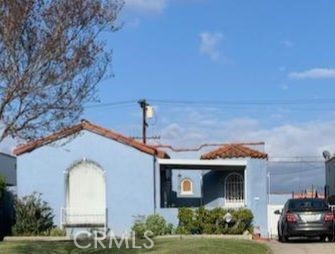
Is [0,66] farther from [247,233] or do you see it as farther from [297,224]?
[247,233]

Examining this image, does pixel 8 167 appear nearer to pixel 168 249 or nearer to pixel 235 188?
pixel 235 188

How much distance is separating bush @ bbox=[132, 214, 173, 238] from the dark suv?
5130mm

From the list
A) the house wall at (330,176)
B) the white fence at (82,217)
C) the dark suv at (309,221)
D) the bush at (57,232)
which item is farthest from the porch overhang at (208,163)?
the house wall at (330,176)

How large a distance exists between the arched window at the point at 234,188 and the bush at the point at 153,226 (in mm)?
5195

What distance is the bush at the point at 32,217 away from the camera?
89.4 feet

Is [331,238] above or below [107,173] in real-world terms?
below

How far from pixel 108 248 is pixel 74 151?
9.61 meters

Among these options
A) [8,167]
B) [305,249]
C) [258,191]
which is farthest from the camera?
[8,167]

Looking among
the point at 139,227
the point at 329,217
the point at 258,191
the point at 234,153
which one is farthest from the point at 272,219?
the point at 329,217

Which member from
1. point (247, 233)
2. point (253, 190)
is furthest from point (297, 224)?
point (253, 190)

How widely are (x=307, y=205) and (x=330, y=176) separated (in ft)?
53.3

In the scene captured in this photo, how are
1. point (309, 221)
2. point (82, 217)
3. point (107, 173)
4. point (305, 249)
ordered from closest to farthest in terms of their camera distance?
point (305, 249) < point (309, 221) < point (82, 217) < point (107, 173)

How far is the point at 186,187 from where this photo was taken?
3662 cm

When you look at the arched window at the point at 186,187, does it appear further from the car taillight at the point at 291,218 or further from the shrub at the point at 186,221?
the car taillight at the point at 291,218
